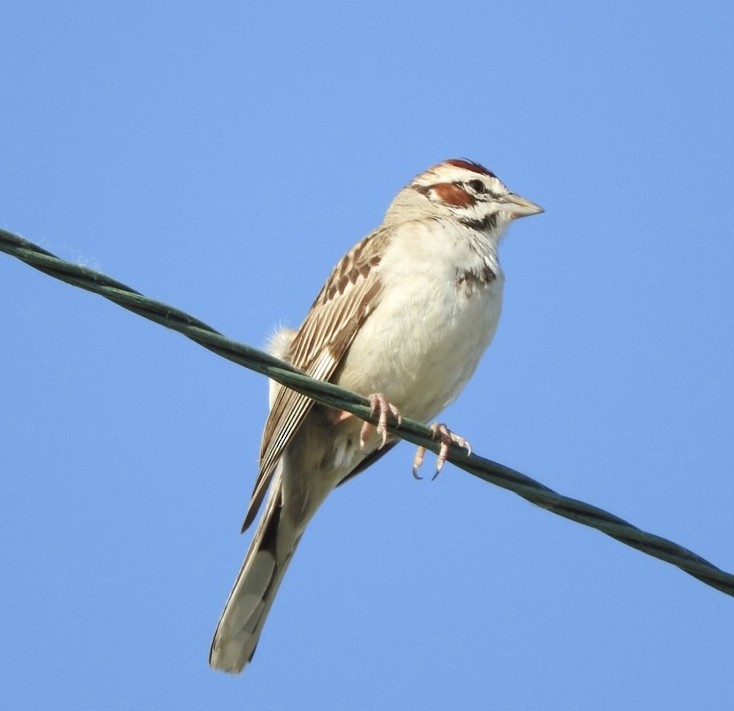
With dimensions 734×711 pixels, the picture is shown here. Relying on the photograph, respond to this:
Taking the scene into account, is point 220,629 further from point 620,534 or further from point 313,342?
point 620,534

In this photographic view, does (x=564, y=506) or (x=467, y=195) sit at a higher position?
(x=467, y=195)

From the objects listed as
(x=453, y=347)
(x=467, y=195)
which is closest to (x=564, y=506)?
(x=453, y=347)

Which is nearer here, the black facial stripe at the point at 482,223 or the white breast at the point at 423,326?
the white breast at the point at 423,326

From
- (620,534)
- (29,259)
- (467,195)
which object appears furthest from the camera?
(467,195)

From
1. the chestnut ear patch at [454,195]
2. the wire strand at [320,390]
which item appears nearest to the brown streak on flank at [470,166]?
the chestnut ear patch at [454,195]

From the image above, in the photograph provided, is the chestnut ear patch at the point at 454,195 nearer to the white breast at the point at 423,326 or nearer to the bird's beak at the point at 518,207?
the bird's beak at the point at 518,207

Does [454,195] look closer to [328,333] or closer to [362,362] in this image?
[328,333]
